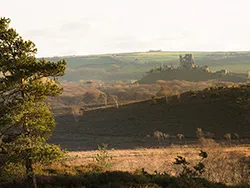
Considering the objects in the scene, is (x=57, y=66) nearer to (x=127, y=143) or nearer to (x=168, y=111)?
(x=127, y=143)

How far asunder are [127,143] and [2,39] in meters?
54.9

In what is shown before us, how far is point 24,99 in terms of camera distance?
50.9 feet

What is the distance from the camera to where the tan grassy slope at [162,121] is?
68938 mm

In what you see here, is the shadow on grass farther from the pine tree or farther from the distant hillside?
the distant hillside

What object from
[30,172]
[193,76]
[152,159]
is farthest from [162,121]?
[193,76]

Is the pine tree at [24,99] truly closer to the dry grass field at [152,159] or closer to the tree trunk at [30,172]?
the tree trunk at [30,172]

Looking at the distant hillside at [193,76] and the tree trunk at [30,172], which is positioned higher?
the tree trunk at [30,172]

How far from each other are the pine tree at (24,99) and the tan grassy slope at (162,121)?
164ft

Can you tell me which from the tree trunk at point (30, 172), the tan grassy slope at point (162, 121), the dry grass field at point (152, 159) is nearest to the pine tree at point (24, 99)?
the tree trunk at point (30, 172)

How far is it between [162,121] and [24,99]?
212ft

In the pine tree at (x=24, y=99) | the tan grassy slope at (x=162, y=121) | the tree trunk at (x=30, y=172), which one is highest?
the pine tree at (x=24, y=99)

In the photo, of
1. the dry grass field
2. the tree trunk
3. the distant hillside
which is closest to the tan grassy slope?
the dry grass field

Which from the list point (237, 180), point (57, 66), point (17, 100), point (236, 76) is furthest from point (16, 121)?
point (236, 76)

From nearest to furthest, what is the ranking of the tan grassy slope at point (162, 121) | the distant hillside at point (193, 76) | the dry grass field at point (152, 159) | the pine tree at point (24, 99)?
the pine tree at point (24, 99) < the dry grass field at point (152, 159) < the tan grassy slope at point (162, 121) < the distant hillside at point (193, 76)
